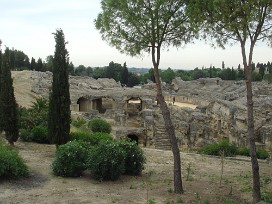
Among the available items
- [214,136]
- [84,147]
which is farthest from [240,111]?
[84,147]

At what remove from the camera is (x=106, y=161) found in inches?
462

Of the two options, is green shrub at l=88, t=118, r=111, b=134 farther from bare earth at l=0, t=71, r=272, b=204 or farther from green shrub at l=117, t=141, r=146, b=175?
green shrub at l=117, t=141, r=146, b=175

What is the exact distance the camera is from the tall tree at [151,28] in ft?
35.0

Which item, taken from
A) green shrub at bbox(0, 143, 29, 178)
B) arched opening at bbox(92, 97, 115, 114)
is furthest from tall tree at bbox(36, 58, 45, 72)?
green shrub at bbox(0, 143, 29, 178)

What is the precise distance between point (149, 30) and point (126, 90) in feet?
107

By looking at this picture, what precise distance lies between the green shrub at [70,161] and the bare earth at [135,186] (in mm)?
249

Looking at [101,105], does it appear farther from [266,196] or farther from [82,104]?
[266,196]

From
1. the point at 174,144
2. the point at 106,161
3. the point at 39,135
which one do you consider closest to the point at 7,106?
the point at 39,135

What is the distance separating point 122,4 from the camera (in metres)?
10.6

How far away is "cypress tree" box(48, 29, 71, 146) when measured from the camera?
15000mm

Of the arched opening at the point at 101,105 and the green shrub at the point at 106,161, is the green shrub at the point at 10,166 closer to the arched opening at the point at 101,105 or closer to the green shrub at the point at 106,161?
the green shrub at the point at 106,161

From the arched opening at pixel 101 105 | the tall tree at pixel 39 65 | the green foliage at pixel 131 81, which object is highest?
the tall tree at pixel 39 65

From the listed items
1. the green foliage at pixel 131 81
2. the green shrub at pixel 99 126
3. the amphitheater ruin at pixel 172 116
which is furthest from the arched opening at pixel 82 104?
the green foliage at pixel 131 81

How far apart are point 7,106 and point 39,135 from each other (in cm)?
259
